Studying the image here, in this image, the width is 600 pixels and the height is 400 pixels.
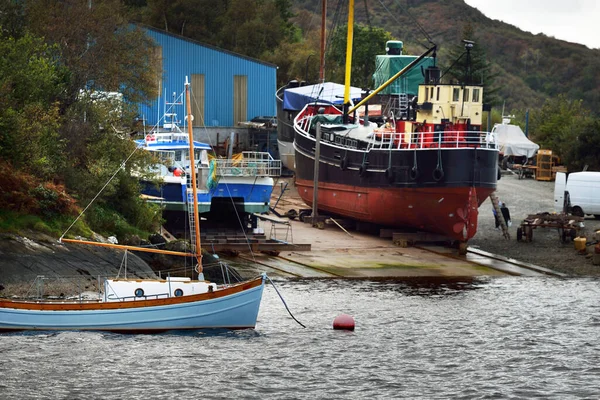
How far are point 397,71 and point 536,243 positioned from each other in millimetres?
17736

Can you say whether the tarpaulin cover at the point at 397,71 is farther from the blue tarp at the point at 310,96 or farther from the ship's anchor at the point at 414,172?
the ship's anchor at the point at 414,172

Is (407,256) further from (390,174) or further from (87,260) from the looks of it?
(87,260)

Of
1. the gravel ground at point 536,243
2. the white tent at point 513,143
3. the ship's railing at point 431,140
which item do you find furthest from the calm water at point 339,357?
the white tent at point 513,143

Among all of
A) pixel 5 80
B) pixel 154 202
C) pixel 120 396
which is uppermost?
pixel 5 80

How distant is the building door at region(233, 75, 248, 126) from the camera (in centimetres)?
7844

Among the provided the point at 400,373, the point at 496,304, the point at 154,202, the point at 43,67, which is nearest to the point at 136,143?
the point at 154,202

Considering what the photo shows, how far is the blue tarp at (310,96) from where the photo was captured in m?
74.2

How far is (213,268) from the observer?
139ft

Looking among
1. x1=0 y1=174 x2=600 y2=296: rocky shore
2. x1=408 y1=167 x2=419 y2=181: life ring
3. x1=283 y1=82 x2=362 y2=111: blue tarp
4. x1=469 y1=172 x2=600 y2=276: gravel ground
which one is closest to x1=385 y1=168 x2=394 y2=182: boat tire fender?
x1=408 y1=167 x2=419 y2=181: life ring

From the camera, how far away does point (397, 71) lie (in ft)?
234

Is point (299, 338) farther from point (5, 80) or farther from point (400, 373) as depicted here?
point (5, 80)

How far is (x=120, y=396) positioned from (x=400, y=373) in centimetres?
795

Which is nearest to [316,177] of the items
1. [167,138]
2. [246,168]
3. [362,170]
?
[362,170]

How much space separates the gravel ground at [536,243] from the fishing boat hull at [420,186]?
2671mm
